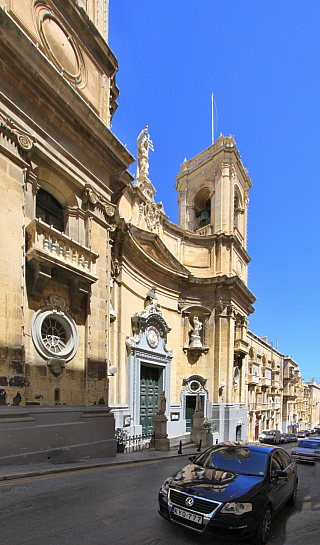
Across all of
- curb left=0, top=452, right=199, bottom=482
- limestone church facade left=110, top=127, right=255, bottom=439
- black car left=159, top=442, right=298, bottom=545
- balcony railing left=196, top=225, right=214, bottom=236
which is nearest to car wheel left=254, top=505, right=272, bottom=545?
black car left=159, top=442, right=298, bottom=545

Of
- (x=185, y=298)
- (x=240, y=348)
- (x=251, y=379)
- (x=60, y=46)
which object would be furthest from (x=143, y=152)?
(x=251, y=379)

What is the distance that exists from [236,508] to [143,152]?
74.0ft

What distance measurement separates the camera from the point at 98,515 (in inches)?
220

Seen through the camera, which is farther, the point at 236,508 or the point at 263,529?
the point at 263,529

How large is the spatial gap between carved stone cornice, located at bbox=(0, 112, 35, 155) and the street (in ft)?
26.7

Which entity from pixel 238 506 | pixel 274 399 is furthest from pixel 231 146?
pixel 274 399

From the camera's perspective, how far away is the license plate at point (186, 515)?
473 centimetres

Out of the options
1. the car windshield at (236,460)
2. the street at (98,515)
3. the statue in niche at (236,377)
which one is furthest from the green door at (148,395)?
the car windshield at (236,460)

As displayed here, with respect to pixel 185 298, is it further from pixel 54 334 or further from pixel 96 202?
pixel 54 334

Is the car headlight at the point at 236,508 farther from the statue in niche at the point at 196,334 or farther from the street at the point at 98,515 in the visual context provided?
the statue in niche at the point at 196,334

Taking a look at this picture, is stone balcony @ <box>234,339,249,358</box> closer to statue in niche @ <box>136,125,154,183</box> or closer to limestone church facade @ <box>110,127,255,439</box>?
limestone church facade @ <box>110,127,255,439</box>

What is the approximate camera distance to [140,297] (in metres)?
22.1

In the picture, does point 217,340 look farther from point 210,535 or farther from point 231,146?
point 210,535

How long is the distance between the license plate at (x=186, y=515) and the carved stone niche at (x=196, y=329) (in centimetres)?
→ 2169
